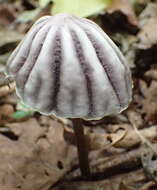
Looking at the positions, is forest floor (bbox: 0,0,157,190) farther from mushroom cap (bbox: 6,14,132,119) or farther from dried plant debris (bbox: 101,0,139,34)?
mushroom cap (bbox: 6,14,132,119)

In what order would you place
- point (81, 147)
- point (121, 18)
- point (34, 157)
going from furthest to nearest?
point (121, 18)
point (34, 157)
point (81, 147)

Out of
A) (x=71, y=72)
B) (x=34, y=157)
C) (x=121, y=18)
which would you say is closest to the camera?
(x=71, y=72)

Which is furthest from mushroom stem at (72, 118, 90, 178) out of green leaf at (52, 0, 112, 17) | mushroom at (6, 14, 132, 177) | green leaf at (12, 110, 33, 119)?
green leaf at (52, 0, 112, 17)

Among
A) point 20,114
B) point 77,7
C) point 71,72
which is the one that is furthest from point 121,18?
point 71,72

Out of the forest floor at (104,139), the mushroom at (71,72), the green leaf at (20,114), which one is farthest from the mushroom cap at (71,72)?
the green leaf at (20,114)

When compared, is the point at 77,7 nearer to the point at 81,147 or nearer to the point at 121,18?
the point at 121,18

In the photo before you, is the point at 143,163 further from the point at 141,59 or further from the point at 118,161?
the point at 141,59

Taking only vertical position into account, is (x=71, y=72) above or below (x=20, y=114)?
above
